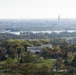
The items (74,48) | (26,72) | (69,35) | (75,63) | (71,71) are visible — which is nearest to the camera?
(26,72)

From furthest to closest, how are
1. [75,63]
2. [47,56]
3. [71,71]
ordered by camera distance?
[47,56] < [75,63] < [71,71]

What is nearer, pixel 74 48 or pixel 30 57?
pixel 30 57

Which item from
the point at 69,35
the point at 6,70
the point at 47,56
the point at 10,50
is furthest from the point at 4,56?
the point at 69,35

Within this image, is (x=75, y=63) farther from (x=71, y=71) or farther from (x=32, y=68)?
(x=32, y=68)

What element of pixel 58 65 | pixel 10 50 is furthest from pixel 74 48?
pixel 58 65

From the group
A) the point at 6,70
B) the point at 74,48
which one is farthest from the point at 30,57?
the point at 74,48

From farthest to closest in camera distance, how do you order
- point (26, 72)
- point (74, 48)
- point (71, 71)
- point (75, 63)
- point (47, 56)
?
point (74, 48)
point (47, 56)
point (75, 63)
point (71, 71)
point (26, 72)

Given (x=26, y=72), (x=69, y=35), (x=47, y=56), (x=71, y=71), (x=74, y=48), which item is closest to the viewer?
(x=26, y=72)

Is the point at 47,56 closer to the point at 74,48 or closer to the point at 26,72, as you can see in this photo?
the point at 74,48

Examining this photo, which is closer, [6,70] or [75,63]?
[6,70]
